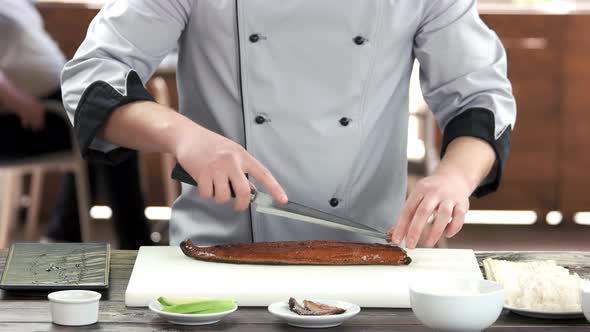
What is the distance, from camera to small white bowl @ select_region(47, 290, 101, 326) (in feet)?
4.42

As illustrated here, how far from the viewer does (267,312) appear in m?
1.45

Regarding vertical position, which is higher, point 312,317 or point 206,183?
point 206,183

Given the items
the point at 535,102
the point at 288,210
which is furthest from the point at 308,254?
the point at 535,102

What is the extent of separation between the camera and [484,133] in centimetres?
184

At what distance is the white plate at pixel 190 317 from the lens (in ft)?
4.38

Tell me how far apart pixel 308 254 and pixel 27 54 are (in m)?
2.67

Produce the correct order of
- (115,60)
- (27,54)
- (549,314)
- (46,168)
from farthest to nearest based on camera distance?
(46,168)
(27,54)
(115,60)
(549,314)

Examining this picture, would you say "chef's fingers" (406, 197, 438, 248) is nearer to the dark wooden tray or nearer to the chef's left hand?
the chef's left hand

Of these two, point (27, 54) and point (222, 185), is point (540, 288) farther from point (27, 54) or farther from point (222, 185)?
point (27, 54)

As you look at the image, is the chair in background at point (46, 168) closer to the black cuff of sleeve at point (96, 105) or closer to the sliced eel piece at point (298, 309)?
the black cuff of sleeve at point (96, 105)

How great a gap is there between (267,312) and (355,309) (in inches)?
5.6

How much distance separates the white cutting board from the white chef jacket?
246 centimetres

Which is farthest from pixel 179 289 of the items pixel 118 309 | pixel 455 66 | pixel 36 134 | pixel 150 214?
pixel 150 214

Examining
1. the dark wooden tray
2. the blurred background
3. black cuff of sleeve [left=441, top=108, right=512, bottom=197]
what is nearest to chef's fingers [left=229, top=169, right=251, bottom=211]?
the dark wooden tray
